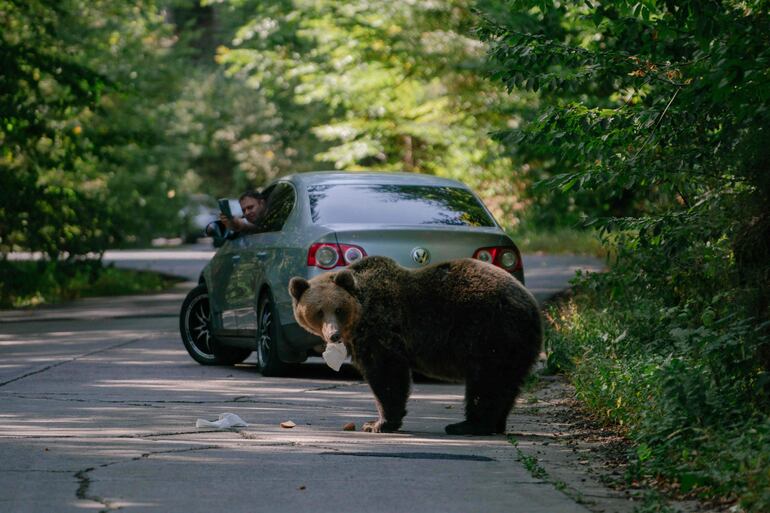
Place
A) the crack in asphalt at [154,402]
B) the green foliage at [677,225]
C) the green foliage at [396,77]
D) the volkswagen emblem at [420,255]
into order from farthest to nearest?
the green foliage at [396,77]
the volkswagen emblem at [420,255]
the crack in asphalt at [154,402]
the green foliage at [677,225]

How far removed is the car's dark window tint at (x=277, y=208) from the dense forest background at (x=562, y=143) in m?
1.95

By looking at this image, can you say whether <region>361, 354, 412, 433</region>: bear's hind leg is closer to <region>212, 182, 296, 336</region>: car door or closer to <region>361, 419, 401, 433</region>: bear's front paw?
<region>361, 419, 401, 433</region>: bear's front paw

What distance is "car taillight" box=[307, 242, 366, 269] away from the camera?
1275cm

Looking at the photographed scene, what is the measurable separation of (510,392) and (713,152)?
7.53 feet

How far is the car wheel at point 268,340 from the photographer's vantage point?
13.5m

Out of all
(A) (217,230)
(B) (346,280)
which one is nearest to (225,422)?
(B) (346,280)

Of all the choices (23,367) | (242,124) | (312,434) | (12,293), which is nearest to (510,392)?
(312,434)

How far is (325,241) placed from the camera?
1285 centimetres

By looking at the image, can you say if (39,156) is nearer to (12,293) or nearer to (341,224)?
(12,293)

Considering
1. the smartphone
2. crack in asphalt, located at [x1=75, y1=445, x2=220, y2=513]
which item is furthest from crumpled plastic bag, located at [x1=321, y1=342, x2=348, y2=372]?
the smartphone

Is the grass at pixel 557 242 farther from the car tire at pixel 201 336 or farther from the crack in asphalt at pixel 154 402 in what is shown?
the crack in asphalt at pixel 154 402

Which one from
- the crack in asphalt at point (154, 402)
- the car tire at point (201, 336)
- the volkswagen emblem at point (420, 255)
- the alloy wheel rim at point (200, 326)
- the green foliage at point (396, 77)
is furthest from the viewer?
the green foliage at point (396, 77)

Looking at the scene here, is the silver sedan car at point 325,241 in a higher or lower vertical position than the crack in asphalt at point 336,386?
higher

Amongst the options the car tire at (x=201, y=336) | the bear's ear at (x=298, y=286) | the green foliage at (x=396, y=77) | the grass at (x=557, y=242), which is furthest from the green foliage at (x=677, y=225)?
the green foliage at (x=396, y=77)
